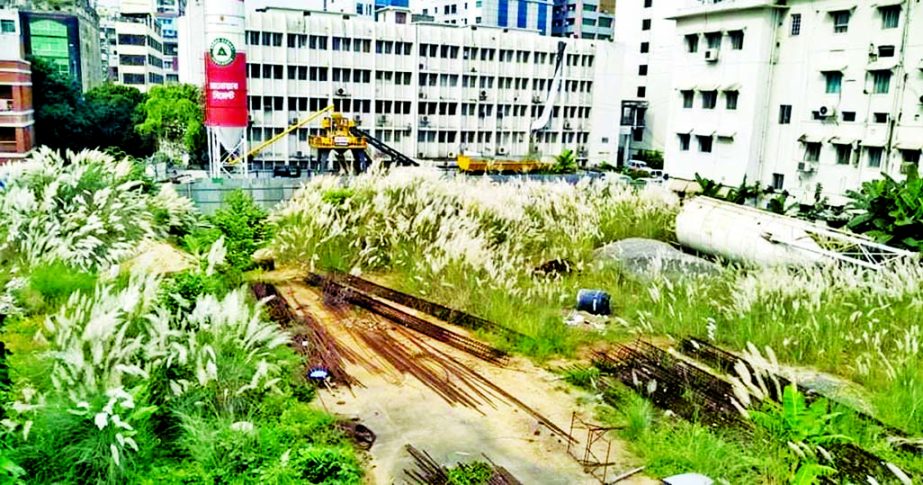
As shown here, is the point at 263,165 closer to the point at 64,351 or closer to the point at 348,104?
the point at 348,104

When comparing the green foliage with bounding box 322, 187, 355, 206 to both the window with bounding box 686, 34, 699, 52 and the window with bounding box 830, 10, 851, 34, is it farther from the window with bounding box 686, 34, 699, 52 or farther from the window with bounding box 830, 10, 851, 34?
the window with bounding box 686, 34, 699, 52

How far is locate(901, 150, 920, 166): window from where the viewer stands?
1995 cm

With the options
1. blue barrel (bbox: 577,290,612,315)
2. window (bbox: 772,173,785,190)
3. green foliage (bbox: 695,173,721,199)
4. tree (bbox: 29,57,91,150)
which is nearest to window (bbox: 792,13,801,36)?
window (bbox: 772,173,785,190)

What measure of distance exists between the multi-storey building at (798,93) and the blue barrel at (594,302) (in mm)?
14780

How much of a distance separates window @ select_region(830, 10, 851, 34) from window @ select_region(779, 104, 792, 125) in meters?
2.90

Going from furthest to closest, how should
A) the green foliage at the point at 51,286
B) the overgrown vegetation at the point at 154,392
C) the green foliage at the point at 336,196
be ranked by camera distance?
1. the green foliage at the point at 336,196
2. the green foliage at the point at 51,286
3. the overgrown vegetation at the point at 154,392

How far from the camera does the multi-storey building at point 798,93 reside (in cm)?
2041

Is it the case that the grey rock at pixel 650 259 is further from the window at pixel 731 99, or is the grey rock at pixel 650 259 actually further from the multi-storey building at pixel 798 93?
the window at pixel 731 99

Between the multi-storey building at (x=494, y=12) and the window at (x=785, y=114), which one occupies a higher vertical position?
the multi-storey building at (x=494, y=12)

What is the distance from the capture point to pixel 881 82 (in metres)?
21.0

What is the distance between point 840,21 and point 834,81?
184 cm

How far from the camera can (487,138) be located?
3997 cm

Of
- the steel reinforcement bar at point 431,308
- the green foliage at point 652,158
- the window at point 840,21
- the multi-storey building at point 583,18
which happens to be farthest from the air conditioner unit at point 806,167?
the multi-storey building at point 583,18

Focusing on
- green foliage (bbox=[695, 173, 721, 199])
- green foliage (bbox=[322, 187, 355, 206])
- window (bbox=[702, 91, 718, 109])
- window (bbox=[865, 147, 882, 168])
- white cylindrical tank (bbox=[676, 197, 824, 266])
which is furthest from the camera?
window (bbox=[702, 91, 718, 109])
